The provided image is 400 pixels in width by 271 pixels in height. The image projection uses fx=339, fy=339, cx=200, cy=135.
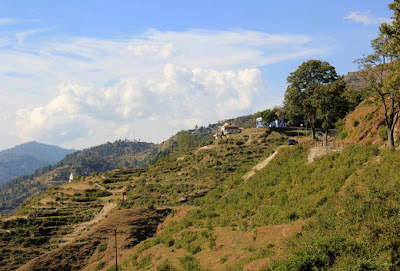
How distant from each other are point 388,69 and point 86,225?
5052cm

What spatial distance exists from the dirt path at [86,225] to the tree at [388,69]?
4559cm

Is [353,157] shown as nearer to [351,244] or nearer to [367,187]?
[367,187]

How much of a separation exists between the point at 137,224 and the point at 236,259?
2944cm

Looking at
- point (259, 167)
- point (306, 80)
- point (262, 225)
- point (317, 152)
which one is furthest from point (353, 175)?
point (306, 80)

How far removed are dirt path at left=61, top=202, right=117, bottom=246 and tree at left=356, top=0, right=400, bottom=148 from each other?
4559 cm

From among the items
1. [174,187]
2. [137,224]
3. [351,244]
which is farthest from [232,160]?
[351,244]

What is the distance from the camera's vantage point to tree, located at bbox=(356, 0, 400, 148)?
938 inches

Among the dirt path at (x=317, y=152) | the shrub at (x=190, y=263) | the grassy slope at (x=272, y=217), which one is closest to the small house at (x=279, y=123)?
the grassy slope at (x=272, y=217)

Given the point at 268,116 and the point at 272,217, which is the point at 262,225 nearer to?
the point at 272,217

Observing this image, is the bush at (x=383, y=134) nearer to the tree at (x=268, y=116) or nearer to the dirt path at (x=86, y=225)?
the dirt path at (x=86, y=225)

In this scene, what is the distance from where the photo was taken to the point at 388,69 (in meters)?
25.7

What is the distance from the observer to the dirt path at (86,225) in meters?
53.8

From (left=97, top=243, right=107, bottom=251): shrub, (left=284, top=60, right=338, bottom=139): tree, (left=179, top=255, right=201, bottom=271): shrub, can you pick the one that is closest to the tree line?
(left=284, top=60, right=338, bottom=139): tree

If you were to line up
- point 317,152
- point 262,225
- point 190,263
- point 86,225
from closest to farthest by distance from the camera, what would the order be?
point 190,263
point 262,225
point 317,152
point 86,225
